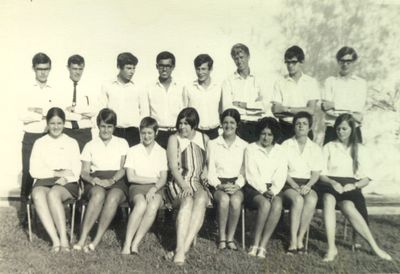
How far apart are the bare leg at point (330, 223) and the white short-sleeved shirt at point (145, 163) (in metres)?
1.55

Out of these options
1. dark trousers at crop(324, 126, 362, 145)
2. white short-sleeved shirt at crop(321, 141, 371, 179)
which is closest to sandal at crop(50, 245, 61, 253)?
white short-sleeved shirt at crop(321, 141, 371, 179)

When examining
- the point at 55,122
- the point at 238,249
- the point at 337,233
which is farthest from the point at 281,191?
the point at 55,122

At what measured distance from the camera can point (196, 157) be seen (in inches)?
163

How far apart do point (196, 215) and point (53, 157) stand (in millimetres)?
1495

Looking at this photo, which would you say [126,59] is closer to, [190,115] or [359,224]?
[190,115]

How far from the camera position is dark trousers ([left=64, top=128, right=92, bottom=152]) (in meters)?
4.56

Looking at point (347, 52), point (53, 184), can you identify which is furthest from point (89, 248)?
point (347, 52)

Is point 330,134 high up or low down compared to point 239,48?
down

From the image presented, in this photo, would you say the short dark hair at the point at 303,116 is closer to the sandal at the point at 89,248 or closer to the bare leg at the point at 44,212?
the sandal at the point at 89,248

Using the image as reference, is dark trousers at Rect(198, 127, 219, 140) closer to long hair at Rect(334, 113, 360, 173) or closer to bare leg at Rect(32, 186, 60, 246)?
long hair at Rect(334, 113, 360, 173)

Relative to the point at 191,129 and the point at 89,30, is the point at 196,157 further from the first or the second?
the point at 89,30

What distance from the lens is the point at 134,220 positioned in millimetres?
3787

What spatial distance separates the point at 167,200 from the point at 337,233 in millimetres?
1881

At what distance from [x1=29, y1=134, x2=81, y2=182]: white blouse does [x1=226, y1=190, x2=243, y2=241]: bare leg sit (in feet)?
4.98
